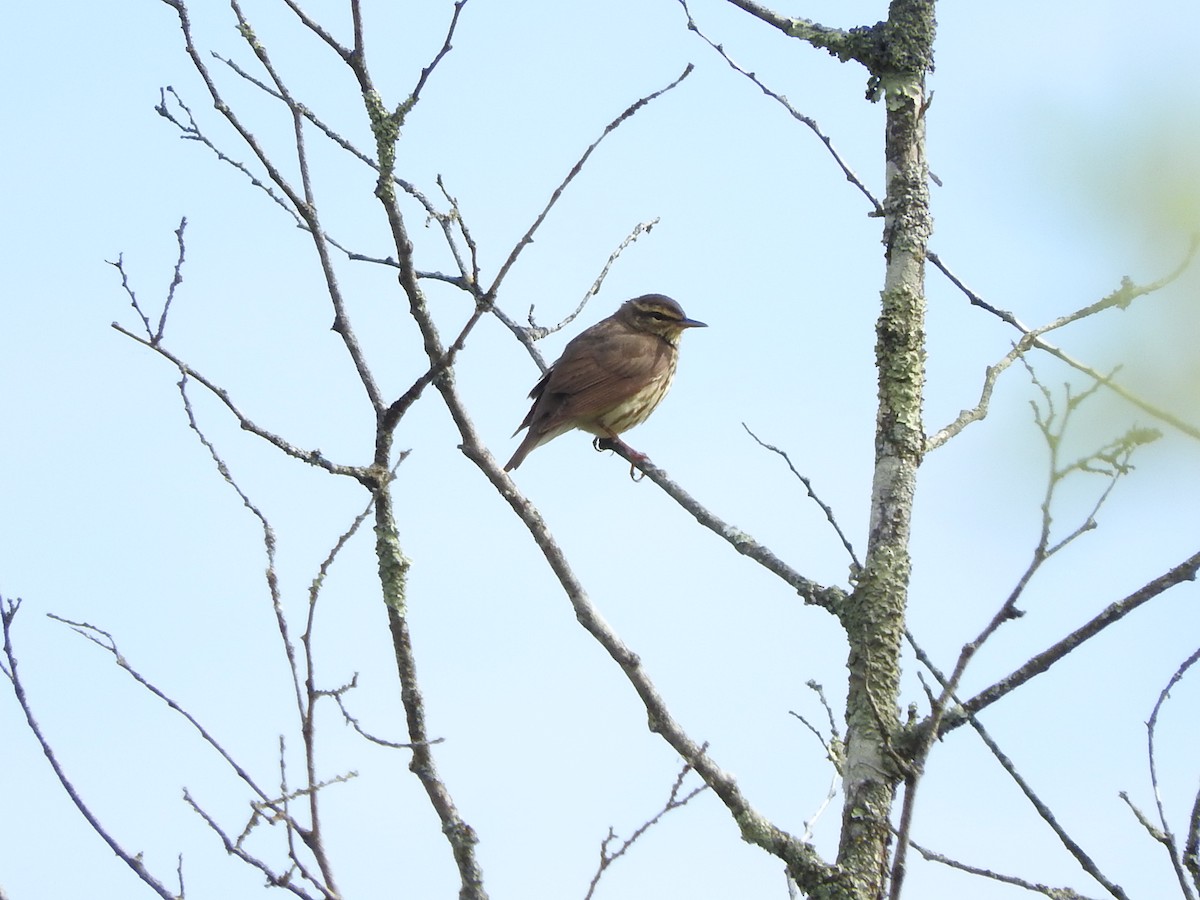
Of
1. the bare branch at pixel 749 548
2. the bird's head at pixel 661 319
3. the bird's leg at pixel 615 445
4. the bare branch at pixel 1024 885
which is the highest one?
the bird's head at pixel 661 319

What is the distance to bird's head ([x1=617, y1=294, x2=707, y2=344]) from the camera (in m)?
10.9

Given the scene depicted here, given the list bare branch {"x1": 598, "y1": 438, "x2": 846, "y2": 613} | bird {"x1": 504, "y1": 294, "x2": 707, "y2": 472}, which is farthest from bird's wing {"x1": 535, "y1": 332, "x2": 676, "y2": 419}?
bare branch {"x1": 598, "y1": 438, "x2": 846, "y2": 613}

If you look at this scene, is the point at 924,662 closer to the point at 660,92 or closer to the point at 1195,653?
the point at 1195,653

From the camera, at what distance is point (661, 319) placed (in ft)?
36.0

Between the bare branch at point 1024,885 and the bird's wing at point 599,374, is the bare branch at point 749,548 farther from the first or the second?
the bird's wing at point 599,374

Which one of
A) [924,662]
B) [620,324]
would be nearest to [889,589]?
[924,662]

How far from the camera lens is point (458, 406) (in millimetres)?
4934

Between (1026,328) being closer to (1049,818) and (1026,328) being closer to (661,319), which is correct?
(1049,818)

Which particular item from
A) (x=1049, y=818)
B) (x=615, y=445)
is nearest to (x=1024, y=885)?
(x=1049, y=818)

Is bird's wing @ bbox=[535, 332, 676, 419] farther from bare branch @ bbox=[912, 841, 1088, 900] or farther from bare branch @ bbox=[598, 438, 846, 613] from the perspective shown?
bare branch @ bbox=[912, 841, 1088, 900]

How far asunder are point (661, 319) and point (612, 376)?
1.33 meters

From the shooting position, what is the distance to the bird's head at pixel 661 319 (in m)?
10.9

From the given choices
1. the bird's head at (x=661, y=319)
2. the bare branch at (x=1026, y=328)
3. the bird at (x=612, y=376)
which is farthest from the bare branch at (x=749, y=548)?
the bird's head at (x=661, y=319)

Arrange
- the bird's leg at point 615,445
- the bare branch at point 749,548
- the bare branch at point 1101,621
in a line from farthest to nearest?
the bird's leg at point 615,445, the bare branch at point 749,548, the bare branch at point 1101,621
